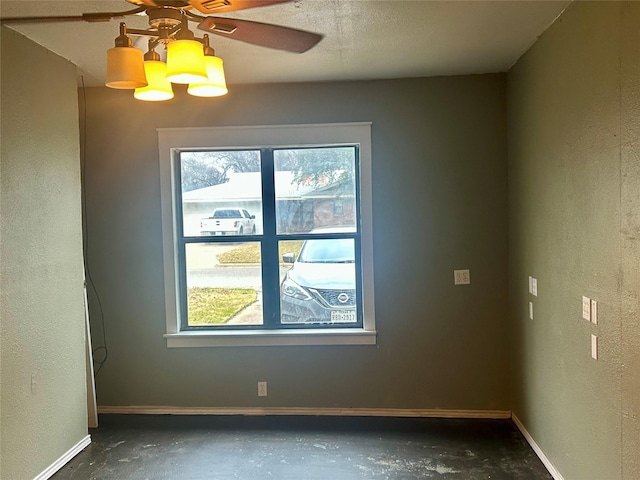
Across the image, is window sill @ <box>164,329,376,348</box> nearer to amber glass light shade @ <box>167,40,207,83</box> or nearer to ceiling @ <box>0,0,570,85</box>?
ceiling @ <box>0,0,570,85</box>

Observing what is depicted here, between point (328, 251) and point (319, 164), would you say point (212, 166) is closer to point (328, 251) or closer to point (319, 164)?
point (319, 164)

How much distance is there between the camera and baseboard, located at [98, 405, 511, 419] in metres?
3.71

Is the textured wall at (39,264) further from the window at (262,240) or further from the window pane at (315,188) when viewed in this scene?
the window pane at (315,188)

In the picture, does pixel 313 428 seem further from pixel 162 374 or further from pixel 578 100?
pixel 578 100

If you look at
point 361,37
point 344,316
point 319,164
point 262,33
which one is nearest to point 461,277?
point 344,316

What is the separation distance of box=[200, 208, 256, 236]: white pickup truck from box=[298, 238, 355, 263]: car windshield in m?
0.44

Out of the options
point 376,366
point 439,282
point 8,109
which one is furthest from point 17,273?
point 439,282

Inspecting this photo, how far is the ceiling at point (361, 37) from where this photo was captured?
2.42 m

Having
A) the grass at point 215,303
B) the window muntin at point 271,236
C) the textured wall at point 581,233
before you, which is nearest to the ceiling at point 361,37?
the textured wall at point 581,233

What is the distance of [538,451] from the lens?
10.1ft

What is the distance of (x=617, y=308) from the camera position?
2068mm

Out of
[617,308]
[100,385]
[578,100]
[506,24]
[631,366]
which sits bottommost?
[100,385]

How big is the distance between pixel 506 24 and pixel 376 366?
7.98 ft

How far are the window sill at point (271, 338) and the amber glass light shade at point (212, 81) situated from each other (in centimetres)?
227
